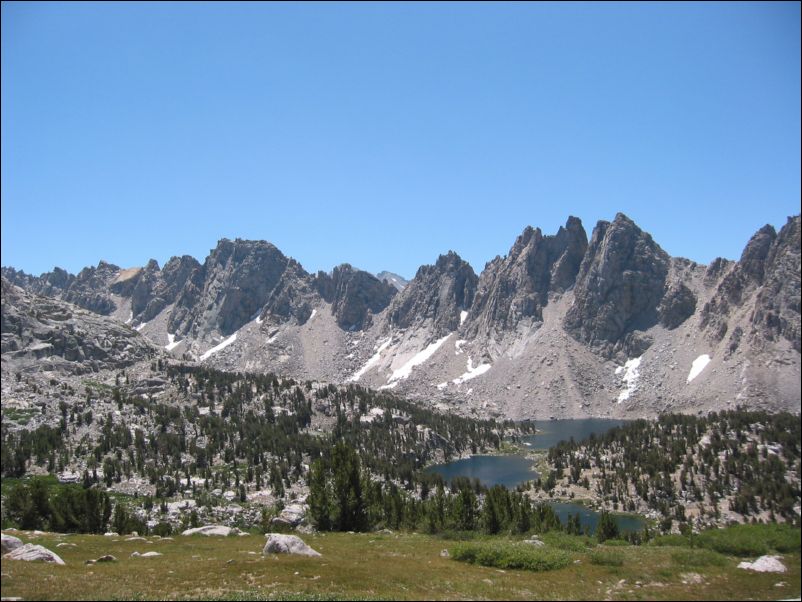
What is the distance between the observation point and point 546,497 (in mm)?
140875

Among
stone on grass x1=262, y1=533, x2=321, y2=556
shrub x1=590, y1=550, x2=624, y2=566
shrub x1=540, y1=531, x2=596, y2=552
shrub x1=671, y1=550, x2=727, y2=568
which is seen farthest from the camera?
shrub x1=540, y1=531, x2=596, y2=552

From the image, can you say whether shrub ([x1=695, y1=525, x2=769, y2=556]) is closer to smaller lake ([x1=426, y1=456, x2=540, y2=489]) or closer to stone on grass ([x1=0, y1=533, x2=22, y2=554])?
stone on grass ([x1=0, y1=533, x2=22, y2=554])

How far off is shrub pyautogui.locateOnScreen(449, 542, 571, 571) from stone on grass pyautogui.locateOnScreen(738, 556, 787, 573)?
405 inches

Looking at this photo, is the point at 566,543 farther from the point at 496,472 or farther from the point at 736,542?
the point at 496,472

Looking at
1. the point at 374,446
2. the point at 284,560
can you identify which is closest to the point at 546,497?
the point at 374,446

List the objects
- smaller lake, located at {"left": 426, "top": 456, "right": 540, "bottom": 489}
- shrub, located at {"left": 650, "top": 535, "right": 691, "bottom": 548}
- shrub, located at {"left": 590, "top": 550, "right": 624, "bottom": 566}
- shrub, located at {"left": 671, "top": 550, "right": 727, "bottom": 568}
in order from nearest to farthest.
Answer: shrub, located at {"left": 671, "top": 550, "right": 727, "bottom": 568}, shrub, located at {"left": 590, "top": 550, "right": 624, "bottom": 566}, shrub, located at {"left": 650, "top": 535, "right": 691, "bottom": 548}, smaller lake, located at {"left": 426, "top": 456, "right": 540, "bottom": 489}

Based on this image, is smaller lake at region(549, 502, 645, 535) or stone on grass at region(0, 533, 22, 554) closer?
stone on grass at region(0, 533, 22, 554)

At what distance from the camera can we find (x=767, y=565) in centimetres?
2792

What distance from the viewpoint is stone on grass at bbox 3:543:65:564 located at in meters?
30.5

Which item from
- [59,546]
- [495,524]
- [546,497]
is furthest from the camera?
[546,497]

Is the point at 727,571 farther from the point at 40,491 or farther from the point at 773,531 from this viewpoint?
the point at 40,491

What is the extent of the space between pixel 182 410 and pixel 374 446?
7274 cm

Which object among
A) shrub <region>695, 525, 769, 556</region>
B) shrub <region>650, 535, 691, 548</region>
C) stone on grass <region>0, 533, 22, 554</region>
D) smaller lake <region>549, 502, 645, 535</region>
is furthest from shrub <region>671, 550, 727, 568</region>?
smaller lake <region>549, 502, 645, 535</region>

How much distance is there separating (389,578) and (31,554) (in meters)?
21.3
